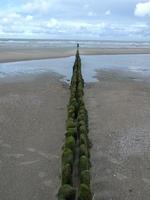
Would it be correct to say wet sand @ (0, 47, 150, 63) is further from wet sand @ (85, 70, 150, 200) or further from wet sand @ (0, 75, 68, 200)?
wet sand @ (85, 70, 150, 200)

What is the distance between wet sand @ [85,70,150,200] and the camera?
8.51m

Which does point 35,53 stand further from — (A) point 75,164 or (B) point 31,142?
(A) point 75,164

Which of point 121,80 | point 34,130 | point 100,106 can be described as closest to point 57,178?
point 34,130

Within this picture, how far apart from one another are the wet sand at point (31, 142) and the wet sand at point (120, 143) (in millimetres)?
1053

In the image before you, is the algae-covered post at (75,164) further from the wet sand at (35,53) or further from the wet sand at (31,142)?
the wet sand at (35,53)

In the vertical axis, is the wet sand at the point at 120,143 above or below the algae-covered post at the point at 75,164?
below

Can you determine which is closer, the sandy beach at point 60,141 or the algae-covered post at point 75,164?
the algae-covered post at point 75,164

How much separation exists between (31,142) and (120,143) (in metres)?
2.58

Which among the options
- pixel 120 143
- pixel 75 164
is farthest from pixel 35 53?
pixel 75 164

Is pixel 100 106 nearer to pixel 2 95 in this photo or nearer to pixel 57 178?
pixel 2 95

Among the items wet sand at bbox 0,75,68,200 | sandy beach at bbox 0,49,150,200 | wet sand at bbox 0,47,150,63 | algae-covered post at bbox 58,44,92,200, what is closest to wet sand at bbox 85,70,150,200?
sandy beach at bbox 0,49,150,200

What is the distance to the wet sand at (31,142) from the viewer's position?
8.33 m

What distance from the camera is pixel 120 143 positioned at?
11367mm

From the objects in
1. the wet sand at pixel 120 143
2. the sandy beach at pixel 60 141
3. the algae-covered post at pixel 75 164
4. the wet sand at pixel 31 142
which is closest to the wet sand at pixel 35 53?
the wet sand at pixel 31 142
